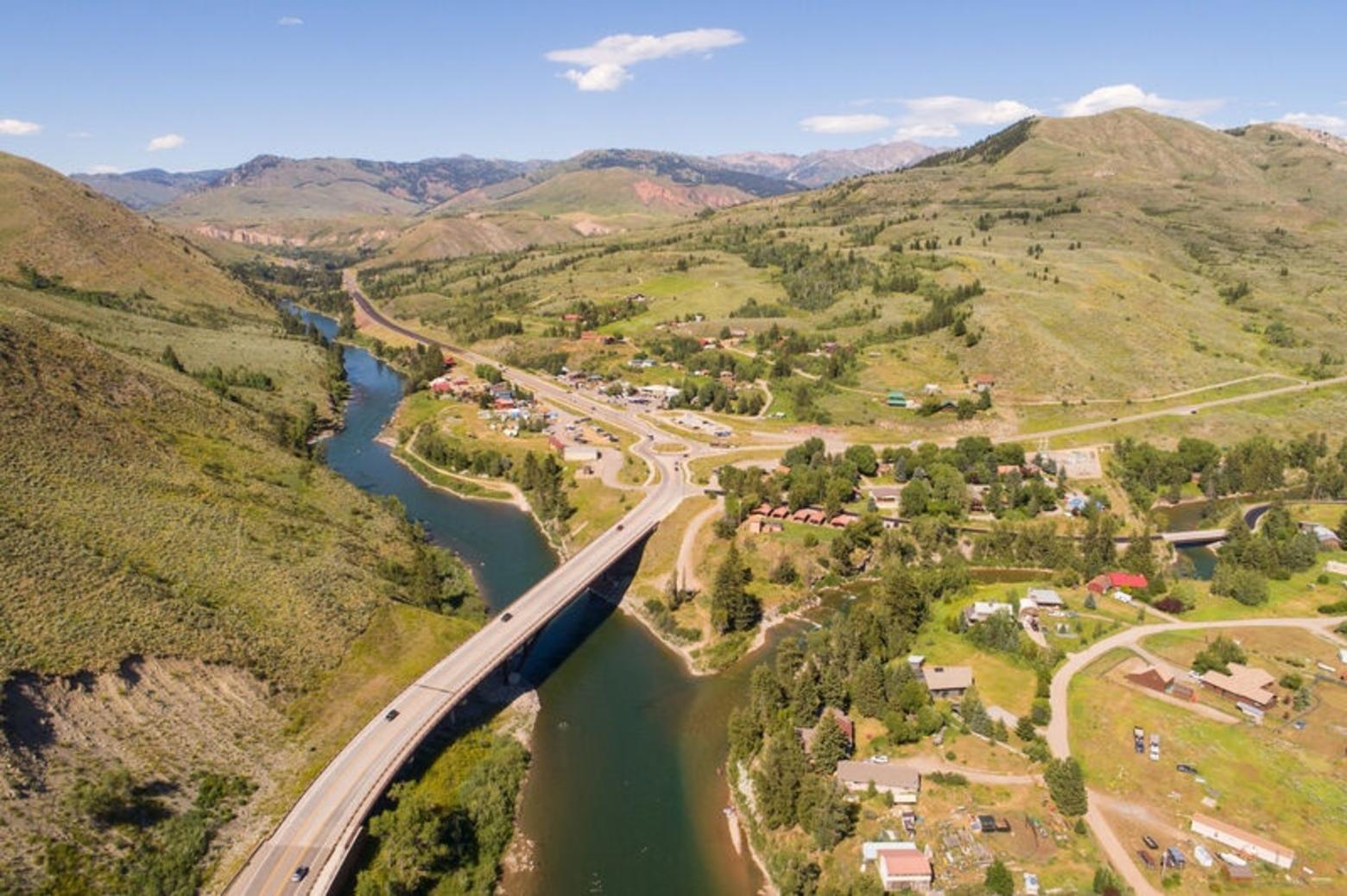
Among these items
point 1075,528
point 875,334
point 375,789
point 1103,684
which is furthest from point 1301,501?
point 375,789

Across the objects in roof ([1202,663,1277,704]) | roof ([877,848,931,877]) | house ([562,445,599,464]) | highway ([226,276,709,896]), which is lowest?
roof ([877,848,931,877])

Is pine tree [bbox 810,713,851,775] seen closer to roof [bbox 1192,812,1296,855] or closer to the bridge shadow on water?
roof [bbox 1192,812,1296,855]

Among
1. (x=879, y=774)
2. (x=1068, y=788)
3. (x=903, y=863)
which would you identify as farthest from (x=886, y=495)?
(x=903, y=863)

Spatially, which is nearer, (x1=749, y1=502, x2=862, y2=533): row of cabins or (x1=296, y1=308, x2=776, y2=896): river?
(x1=296, y1=308, x2=776, y2=896): river

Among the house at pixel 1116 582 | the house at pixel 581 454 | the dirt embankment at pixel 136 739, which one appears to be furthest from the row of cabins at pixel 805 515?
the dirt embankment at pixel 136 739

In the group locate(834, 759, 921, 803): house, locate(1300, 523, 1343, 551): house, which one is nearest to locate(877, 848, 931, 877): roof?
locate(834, 759, 921, 803): house

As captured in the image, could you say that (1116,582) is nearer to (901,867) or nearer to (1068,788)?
(1068,788)
